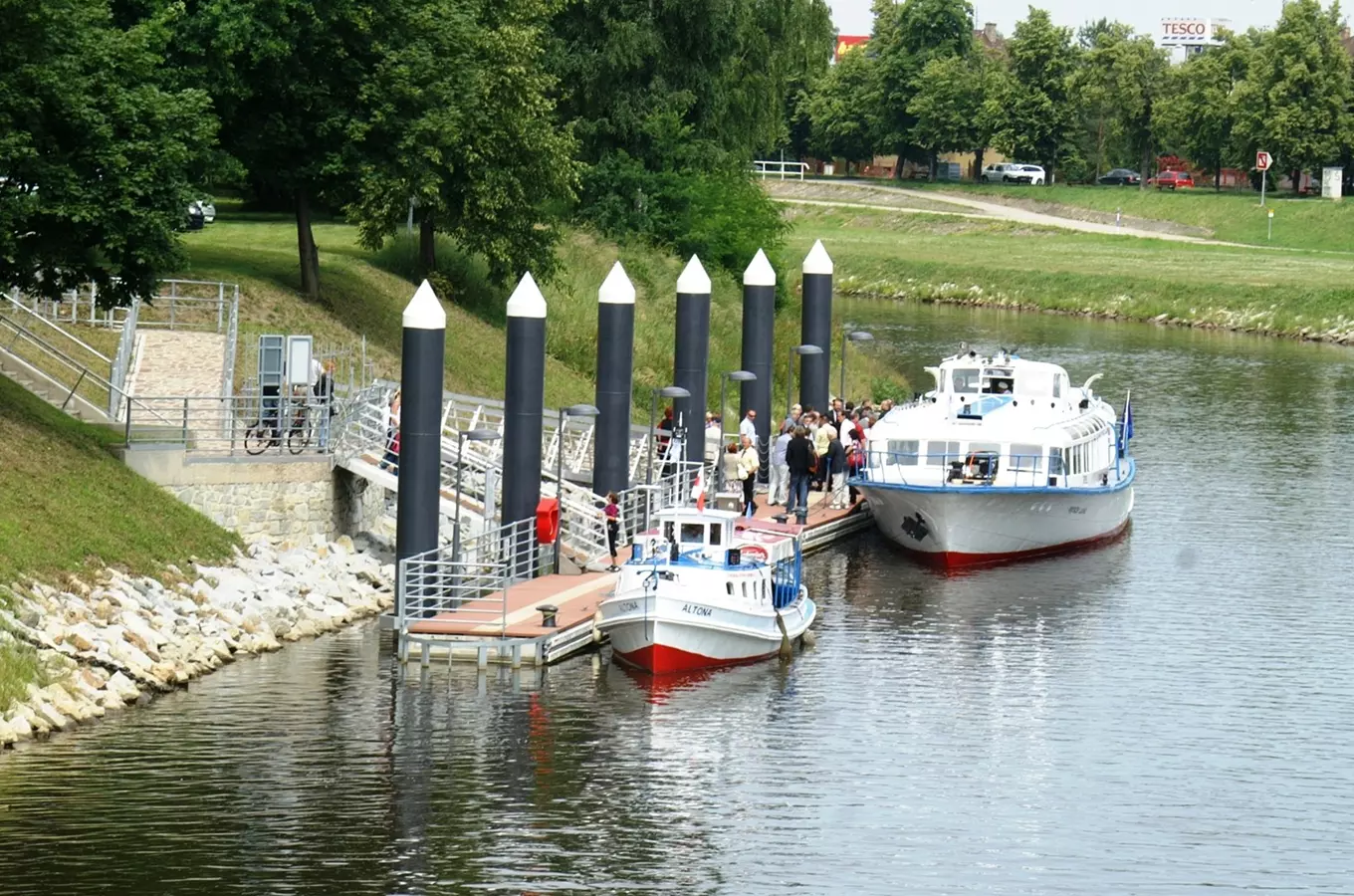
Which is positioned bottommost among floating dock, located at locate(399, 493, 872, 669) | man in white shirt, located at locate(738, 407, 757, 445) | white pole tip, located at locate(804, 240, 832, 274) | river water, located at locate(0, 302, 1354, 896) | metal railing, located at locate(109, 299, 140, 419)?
river water, located at locate(0, 302, 1354, 896)

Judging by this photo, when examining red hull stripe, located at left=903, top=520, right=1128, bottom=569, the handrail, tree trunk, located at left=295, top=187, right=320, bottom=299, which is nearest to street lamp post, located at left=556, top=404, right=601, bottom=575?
red hull stripe, located at left=903, top=520, right=1128, bottom=569

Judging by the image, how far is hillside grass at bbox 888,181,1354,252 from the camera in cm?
14150

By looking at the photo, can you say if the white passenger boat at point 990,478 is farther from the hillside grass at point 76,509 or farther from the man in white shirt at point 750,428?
the hillside grass at point 76,509

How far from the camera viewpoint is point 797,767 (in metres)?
33.7

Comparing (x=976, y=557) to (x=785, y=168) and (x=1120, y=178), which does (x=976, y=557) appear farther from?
(x=785, y=168)

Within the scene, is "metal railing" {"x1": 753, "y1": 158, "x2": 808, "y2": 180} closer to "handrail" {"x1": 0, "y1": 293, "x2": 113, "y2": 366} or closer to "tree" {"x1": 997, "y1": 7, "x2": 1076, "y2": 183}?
"tree" {"x1": 997, "y1": 7, "x2": 1076, "y2": 183}

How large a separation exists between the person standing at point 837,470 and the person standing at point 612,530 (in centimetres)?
1082

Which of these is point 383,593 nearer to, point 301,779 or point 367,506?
point 367,506

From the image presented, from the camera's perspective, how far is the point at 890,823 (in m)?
31.0

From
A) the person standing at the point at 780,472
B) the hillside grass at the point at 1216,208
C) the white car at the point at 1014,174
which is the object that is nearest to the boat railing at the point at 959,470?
the person standing at the point at 780,472

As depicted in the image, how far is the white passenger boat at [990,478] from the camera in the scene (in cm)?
5097

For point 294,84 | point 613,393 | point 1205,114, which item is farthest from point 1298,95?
point 613,393

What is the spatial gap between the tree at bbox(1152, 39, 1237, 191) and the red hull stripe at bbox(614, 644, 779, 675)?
123 m

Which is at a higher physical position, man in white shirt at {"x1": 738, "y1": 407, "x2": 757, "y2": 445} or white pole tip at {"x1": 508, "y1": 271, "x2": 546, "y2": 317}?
white pole tip at {"x1": 508, "y1": 271, "x2": 546, "y2": 317}
